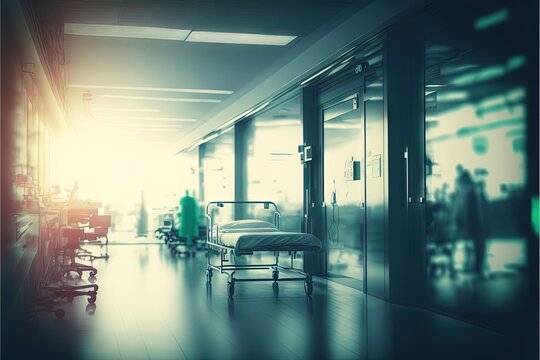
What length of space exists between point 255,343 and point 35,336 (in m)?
1.59

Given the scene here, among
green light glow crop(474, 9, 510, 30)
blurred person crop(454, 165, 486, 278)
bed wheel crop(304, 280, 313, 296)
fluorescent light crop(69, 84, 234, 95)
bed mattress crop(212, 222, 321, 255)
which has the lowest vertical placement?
bed wheel crop(304, 280, 313, 296)

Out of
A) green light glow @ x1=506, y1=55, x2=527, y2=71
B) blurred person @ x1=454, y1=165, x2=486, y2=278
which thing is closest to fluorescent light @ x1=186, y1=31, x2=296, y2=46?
blurred person @ x1=454, y1=165, x2=486, y2=278

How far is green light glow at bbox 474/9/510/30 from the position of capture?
14.6 ft

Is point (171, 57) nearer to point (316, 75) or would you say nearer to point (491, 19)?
point (316, 75)

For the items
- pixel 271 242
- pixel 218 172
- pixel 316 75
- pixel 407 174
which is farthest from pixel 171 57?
pixel 218 172

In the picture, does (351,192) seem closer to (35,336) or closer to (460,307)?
(460,307)

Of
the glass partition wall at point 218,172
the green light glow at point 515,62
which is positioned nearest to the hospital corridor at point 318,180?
the green light glow at point 515,62

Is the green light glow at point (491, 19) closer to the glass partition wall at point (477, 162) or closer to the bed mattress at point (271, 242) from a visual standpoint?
the glass partition wall at point (477, 162)

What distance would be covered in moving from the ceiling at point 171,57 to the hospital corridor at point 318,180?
0.15 ft

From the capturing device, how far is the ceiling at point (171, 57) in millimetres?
6199

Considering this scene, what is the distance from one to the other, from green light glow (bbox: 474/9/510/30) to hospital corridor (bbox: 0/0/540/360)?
0.01 metres

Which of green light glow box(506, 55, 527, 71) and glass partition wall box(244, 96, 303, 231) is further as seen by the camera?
glass partition wall box(244, 96, 303, 231)

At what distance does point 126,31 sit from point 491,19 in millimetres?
4060

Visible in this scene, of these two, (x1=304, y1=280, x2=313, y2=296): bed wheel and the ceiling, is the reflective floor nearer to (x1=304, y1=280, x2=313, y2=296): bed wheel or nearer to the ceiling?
(x1=304, y1=280, x2=313, y2=296): bed wheel
